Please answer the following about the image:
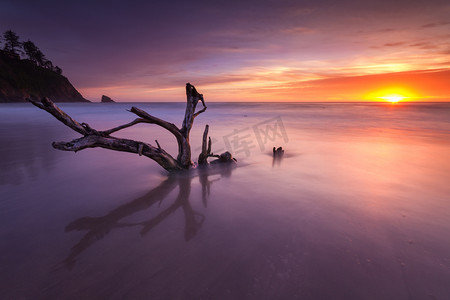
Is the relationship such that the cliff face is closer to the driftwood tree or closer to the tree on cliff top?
the tree on cliff top

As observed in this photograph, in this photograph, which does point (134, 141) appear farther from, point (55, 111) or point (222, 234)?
point (222, 234)

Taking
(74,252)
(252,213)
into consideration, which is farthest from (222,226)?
(74,252)

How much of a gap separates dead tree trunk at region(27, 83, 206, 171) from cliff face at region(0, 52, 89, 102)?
70.0 meters

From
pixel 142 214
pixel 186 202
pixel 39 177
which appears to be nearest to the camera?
pixel 142 214

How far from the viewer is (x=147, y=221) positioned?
3812 millimetres

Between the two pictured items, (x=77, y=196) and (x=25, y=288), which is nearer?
(x=25, y=288)

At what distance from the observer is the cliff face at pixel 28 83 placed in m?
63.0

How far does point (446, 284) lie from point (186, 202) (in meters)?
4.19

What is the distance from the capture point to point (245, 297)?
2.33 metres

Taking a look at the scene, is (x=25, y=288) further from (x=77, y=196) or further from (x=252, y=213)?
(x=252, y=213)

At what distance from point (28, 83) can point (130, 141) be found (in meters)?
94.8

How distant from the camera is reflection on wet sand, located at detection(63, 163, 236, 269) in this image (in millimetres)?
3219

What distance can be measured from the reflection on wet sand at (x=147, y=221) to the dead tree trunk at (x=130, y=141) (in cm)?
82

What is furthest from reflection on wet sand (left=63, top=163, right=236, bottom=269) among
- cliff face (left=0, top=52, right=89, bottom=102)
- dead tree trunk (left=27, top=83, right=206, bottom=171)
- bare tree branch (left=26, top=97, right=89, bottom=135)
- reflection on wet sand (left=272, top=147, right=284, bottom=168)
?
cliff face (left=0, top=52, right=89, bottom=102)
